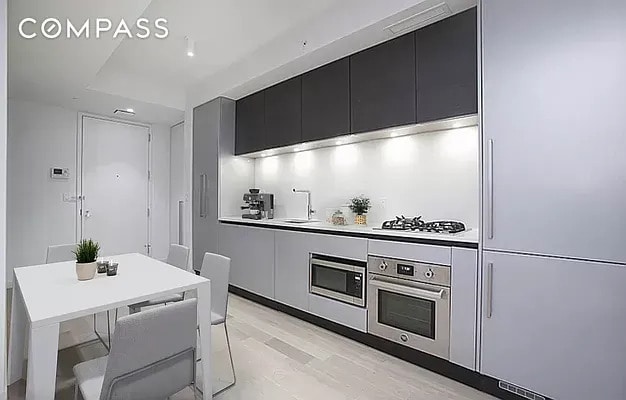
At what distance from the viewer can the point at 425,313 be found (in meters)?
2.25

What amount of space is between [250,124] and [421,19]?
240cm

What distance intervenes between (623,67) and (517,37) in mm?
520

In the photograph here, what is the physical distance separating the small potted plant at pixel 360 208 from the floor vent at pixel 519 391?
1686mm

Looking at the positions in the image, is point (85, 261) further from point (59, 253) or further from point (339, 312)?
point (339, 312)

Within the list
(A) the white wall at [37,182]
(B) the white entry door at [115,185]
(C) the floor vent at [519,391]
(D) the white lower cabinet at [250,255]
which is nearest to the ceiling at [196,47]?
(A) the white wall at [37,182]

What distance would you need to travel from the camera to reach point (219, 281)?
2.17m

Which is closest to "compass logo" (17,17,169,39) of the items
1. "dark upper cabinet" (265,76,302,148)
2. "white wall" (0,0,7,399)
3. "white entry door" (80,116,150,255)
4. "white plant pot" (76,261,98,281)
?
"white wall" (0,0,7,399)

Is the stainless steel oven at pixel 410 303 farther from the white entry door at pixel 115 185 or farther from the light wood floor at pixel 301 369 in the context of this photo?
the white entry door at pixel 115 185

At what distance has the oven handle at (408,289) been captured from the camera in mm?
2168

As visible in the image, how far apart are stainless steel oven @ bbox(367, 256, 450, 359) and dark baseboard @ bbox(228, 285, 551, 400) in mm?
80

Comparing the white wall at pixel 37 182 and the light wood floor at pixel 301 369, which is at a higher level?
the white wall at pixel 37 182

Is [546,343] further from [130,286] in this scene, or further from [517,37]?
[130,286]

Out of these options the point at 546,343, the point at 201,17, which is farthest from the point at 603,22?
the point at 201,17

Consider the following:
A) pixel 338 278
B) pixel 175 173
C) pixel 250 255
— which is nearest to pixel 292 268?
pixel 338 278
